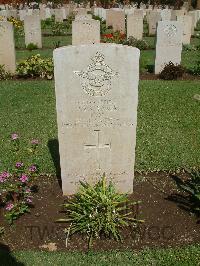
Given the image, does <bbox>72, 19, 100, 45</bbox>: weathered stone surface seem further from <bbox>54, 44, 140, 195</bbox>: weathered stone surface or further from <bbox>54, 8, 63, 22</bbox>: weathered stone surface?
<bbox>54, 8, 63, 22</bbox>: weathered stone surface

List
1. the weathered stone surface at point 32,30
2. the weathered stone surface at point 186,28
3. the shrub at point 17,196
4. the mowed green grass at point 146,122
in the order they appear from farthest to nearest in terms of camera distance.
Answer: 1. the weathered stone surface at point 186,28
2. the weathered stone surface at point 32,30
3. the mowed green grass at point 146,122
4. the shrub at point 17,196

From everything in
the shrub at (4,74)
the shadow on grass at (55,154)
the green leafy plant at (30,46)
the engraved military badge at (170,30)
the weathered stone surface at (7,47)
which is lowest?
the shadow on grass at (55,154)

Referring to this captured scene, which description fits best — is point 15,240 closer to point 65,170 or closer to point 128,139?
point 65,170

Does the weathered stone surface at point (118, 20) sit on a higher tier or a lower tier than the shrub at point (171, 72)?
higher

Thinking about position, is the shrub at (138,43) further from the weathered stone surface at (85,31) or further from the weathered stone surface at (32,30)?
the weathered stone surface at (32,30)

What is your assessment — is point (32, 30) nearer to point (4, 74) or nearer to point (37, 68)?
point (4, 74)

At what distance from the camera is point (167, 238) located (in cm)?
439

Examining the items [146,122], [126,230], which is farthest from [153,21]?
[126,230]

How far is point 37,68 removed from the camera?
462 inches

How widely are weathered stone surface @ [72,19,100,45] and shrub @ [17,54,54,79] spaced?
4.82 feet

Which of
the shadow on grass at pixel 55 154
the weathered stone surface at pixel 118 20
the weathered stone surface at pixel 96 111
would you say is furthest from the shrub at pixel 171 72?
the weathered stone surface at pixel 118 20

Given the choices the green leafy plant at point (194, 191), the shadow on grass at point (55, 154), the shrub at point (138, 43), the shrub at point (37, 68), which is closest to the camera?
the green leafy plant at point (194, 191)

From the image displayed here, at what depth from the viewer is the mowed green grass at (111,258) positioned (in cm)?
403

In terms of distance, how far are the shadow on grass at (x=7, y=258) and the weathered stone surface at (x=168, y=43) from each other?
30.7 feet
